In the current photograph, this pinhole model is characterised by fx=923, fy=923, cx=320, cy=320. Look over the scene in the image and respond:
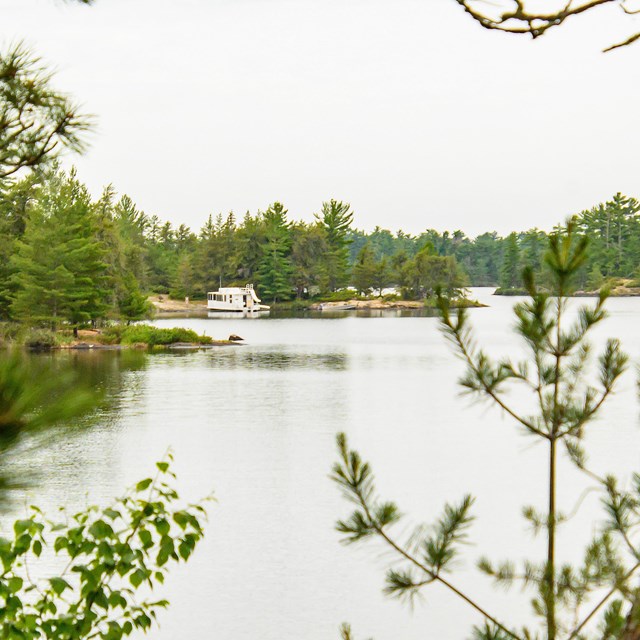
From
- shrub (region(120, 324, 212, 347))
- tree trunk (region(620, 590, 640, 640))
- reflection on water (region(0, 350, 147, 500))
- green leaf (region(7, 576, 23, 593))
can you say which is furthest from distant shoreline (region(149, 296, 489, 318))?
tree trunk (region(620, 590, 640, 640))

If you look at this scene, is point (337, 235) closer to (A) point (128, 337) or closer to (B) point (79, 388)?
(A) point (128, 337)

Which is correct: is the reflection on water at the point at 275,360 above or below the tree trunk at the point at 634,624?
below

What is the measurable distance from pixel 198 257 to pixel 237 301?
7.49 meters

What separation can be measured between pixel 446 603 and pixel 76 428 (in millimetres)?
7380

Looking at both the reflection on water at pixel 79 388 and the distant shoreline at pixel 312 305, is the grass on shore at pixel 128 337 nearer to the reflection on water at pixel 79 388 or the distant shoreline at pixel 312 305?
the reflection on water at pixel 79 388

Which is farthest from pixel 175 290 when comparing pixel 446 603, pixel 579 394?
pixel 579 394

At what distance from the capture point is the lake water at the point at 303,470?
7.81m

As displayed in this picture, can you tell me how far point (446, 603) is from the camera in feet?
27.1

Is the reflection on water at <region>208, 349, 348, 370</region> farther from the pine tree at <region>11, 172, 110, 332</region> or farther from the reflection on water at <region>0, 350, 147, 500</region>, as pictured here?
the pine tree at <region>11, 172, 110, 332</region>

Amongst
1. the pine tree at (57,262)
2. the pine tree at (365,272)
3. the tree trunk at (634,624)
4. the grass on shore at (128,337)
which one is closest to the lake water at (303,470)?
the tree trunk at (634,624)

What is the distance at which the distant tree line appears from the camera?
2820 cm

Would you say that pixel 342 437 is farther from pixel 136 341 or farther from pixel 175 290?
pixel 175 290

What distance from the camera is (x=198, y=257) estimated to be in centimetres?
6394

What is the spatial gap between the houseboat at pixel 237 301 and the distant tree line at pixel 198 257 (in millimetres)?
2848
